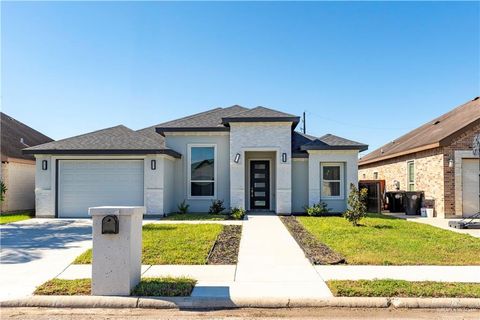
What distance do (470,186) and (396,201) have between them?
13.4 feet

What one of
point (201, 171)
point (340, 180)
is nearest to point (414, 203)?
point (340, 180)

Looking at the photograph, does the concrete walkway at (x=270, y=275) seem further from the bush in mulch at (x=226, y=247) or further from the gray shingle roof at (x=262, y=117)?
the gray shingle roof at (x=262, y=117)

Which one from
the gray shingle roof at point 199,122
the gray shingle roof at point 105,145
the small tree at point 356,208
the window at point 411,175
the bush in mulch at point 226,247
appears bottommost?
the bush in mulch at point 226,247

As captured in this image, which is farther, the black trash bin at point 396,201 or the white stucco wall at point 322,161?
the black trash bin at point 396,201

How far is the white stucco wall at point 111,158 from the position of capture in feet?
48.8

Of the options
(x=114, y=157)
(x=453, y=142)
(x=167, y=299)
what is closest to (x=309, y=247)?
(x=167, y=299)

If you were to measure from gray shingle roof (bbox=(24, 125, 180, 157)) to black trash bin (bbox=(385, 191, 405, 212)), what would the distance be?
1161cm

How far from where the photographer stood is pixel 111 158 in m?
15.2

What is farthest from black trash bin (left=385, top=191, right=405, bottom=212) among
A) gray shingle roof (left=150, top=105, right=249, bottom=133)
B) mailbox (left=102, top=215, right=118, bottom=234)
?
mailbox (left=102, top=215, right=118, bottom=234)

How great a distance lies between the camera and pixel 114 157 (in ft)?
49.7

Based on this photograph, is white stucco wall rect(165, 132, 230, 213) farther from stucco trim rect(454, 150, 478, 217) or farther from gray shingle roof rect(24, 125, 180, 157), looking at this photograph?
stucco trim rect(454, 150, 478, 217)

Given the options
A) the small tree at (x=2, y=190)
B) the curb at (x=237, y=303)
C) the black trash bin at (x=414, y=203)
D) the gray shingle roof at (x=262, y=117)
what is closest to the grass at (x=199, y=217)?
the gray shingle roof at (x=262, y=117)

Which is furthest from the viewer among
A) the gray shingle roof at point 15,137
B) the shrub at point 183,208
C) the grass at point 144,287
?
the gray shingle roof at point 15,137

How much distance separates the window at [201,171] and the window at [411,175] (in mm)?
10633
